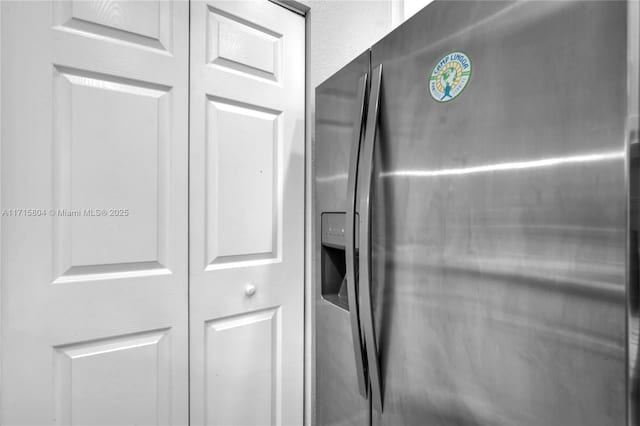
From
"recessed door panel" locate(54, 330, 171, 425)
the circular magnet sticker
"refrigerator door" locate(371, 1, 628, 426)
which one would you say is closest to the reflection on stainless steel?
"refrigerator door" locate(371, 1, 628, 426)

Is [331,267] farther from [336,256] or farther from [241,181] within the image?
[241,181]

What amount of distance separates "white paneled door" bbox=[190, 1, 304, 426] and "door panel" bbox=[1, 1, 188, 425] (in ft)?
0.19

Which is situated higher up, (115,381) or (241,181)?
(241,181)

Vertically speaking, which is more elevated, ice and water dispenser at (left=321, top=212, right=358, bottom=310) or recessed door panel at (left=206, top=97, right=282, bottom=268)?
recessed door panel at (left=206, top=97, right=282, bottom=268)

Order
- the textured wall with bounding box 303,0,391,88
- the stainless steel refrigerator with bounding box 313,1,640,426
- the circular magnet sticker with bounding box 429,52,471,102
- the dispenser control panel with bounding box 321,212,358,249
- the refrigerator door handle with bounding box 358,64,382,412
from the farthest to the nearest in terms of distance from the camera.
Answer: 1. the textured wall with bounding box 303,0,391,88
2. the dispenser control panel with bounding box 321,212,358,249
3. the refrigerator door handle with bounding box 358,64,382,412
4. the circular magnet sticker with bounding box 429,52,471,102
5. the stainless steel refrigerator with bounding box 313,1,640,426

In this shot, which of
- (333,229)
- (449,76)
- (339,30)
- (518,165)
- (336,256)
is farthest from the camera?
(339,30)

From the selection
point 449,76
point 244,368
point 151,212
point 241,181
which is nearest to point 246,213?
point 241,181

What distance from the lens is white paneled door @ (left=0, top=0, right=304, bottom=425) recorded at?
0.77m

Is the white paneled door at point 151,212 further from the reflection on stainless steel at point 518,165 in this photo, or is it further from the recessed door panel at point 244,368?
the reflection on stainless steel at point 518,165

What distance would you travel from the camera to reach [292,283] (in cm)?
122

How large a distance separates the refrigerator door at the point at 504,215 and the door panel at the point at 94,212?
2.09 feet

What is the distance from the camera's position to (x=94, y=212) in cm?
84

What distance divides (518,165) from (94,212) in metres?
0.98

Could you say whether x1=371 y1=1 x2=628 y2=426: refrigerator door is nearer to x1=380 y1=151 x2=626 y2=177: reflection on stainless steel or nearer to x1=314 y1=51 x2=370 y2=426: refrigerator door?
x1=380 y1=151 x2=626 y2=177: reflection on stainless steel
